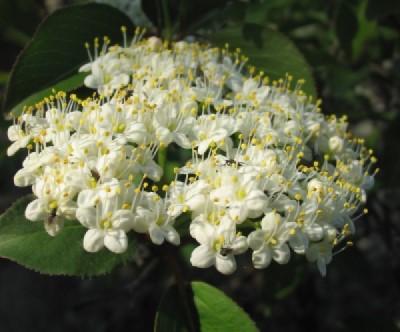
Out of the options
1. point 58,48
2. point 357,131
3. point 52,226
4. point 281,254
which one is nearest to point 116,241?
point 52,226

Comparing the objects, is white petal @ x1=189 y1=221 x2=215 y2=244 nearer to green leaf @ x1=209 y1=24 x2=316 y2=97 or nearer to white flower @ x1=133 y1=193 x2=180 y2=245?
white flower @ x1=133 y1=193 x2=180 y2=245

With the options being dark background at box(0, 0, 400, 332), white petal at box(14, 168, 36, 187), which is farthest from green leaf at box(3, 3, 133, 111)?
white petal at box(14, 168, 36, 187)

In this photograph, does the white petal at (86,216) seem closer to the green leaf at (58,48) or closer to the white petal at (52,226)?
the white petal at (52,226)

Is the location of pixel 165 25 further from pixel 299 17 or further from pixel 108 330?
pixel 108 330

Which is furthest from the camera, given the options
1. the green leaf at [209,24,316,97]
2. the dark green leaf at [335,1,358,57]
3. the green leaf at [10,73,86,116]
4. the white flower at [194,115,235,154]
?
the dark green leaf at [335,1,358,57]

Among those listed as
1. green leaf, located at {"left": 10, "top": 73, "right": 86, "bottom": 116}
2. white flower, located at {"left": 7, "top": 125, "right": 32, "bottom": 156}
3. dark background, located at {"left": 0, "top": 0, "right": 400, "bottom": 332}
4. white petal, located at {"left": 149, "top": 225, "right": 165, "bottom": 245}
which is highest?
green leaf, located at {"left": 10, "top": 73, "right": 86, "bottom": 116}

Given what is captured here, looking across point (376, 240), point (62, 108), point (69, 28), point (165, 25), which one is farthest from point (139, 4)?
point (376, 240)
